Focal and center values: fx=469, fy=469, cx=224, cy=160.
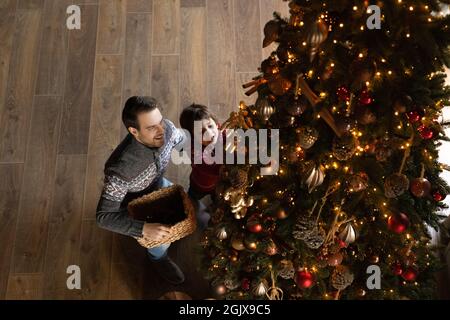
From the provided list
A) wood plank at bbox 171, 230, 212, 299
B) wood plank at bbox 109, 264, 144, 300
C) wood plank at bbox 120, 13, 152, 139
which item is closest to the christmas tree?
wood plank at bbox 171, 230, 212, 299

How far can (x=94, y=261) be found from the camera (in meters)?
2.32

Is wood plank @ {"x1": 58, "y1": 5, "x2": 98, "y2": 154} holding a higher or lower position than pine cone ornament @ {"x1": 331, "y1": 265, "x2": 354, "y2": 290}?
higher

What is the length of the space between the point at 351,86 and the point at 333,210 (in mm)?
450

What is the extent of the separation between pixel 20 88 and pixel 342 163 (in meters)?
2.11

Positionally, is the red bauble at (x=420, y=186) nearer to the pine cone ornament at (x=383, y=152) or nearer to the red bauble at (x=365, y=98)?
the pine cone ornament at (x=383, y=152)

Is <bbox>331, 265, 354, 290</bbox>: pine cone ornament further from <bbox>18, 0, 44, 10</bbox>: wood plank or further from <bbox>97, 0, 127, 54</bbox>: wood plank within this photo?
<bbox>18, 0, 44, 10</bbox>: wood plank

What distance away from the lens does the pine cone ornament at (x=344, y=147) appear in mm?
1262

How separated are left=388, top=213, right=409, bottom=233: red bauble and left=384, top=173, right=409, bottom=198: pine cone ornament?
0.21 ft

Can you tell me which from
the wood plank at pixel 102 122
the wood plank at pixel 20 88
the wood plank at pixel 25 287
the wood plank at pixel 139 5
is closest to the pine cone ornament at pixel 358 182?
the wood plank at pixel 102 122

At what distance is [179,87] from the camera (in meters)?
2.74

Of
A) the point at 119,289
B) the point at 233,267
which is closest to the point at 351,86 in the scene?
the point at 233,267

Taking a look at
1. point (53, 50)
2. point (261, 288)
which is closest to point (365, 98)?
point (261, 288)

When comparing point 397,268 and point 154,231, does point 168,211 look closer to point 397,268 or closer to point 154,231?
point 154,231

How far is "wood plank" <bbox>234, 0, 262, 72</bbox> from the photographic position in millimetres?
2789
